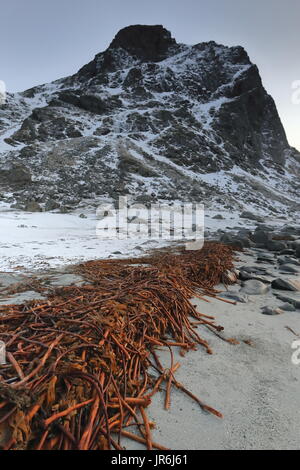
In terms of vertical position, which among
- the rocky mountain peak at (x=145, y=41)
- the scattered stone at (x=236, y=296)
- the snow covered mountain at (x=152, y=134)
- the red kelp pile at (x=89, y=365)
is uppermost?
the rocky mountain peak at (x=145, y=41)

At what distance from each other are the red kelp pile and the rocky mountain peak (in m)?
105

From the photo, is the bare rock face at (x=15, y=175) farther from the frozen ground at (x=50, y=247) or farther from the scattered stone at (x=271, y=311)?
the scattered stone at (x=271, y=311)

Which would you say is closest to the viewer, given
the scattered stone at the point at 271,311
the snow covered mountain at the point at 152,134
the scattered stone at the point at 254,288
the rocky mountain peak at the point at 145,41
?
the scattered stone at the point at 271,311

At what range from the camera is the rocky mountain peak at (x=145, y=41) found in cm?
8856

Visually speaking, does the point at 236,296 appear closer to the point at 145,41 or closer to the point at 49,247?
the point at 49,247

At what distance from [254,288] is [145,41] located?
113 m

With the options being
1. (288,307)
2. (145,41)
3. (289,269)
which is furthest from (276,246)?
(145,41)

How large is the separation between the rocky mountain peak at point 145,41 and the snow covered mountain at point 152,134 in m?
0.37

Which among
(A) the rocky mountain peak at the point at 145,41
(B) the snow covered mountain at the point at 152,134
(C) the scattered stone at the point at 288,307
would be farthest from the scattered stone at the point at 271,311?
(A) the rocky mountain peak at the point at 145,41

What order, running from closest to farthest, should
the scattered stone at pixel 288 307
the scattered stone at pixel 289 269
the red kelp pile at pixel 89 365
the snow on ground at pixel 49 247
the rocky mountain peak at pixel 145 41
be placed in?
1. the red kelp pile at pixel 89 365
2. the scattered stone at pixel 288 307
3. the snow on ground at pixel 49 247
4. the scattered stone at pixel 289 269
5. the rocky mountain peak at pixel 145 41

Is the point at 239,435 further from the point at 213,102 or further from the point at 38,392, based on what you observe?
the point at 213,102

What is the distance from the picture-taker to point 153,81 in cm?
6800

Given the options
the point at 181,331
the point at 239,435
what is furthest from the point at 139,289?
the point at 239,435
